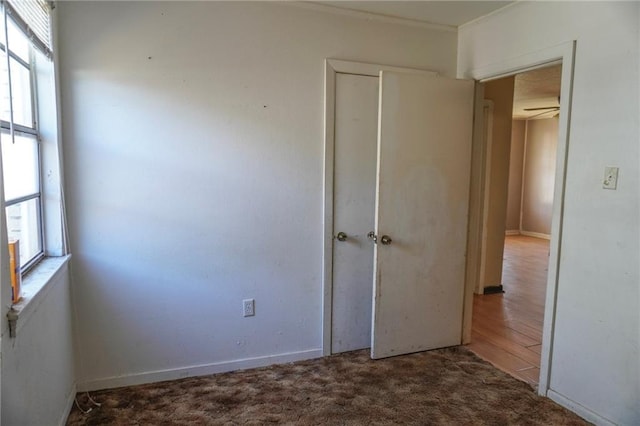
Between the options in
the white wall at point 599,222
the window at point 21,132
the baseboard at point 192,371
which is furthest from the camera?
the baseboard at point 192,371

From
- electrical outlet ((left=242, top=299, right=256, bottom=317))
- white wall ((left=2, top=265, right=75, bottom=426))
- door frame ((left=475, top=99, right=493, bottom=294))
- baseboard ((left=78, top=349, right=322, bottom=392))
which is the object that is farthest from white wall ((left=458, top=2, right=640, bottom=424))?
white wall ((left=2, top=265, right=75, bottom=426))

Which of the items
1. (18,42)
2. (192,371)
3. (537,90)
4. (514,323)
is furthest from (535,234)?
(18,42)

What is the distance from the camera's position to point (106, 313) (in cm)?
238

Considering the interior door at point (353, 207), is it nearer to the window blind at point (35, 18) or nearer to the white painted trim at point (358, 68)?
the white painted trim at point (358, 68)

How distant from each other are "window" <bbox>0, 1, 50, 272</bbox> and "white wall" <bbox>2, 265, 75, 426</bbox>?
0.25 meters

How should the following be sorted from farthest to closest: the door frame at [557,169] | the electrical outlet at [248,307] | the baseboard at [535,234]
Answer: the baseboard at [535,234] → the electrical outlet at [248,307] → the door frame at [557,169]

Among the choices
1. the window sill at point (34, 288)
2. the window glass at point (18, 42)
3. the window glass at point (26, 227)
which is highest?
the window glass at point (18, 42)

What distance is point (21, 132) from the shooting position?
1.87m

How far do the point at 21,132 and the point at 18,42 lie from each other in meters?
0.40

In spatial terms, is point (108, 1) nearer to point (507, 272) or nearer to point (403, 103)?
point (403, 103)

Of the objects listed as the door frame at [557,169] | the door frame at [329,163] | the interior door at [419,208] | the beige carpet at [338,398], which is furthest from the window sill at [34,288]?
the door frame at [557,169]

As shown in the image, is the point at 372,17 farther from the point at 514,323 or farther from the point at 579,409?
the point at 514,323

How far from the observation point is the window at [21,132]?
1.64 m

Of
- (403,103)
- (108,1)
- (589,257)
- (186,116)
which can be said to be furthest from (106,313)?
(589,257)
